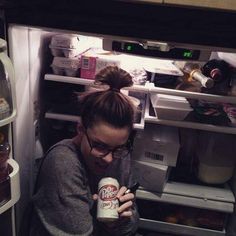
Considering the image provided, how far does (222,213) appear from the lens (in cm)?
153

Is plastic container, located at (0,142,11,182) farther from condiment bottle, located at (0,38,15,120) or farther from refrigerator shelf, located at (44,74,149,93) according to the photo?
refrigerator shelf, located at (44,74,149,93)

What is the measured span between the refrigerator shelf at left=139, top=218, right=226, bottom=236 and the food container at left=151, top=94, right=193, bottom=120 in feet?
1.84

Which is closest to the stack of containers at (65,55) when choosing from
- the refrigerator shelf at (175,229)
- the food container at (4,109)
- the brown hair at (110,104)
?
the brown hair at (110,104)

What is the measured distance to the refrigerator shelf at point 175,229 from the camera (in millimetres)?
1513

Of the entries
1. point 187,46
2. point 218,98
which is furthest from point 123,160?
point 187,46

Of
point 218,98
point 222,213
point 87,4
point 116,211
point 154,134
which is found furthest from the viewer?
point 222,213

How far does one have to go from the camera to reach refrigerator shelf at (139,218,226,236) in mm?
1513

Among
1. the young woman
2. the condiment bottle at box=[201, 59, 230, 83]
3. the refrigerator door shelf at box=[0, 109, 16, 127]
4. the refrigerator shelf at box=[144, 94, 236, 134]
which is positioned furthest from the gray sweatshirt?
the condiment bottle at box=[201, 59, 230, 83]

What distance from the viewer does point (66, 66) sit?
1.25 meters

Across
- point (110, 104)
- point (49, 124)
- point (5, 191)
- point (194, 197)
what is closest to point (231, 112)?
point (194, 197)

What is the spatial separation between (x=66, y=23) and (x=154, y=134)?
2.24 ft

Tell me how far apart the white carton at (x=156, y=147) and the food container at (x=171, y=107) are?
157 mm

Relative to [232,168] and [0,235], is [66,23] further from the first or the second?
[232,168]

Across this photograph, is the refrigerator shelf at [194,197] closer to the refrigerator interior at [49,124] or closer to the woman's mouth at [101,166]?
the refrigerator interior at [49,124]
